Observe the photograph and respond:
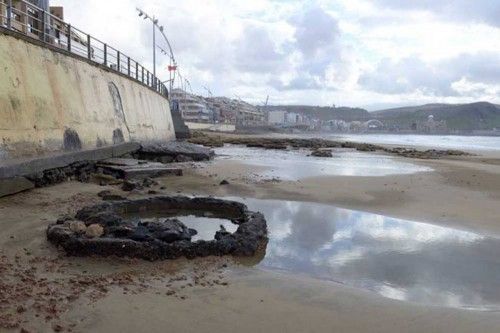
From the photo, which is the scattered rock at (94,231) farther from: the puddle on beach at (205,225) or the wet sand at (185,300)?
the puddle on beach at (205,225)

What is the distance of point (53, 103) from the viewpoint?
499 inches

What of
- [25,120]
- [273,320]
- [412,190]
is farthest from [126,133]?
[273,320]

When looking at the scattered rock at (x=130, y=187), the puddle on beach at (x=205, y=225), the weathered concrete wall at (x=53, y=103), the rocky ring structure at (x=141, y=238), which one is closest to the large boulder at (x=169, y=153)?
the weathered concrete wall at (x=53, y=103)

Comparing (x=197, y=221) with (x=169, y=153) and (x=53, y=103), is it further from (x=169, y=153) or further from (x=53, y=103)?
(x=169, y=153)

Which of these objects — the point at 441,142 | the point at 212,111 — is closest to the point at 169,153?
the point at 441,142

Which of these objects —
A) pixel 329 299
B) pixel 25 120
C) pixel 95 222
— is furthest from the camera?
pixel 25 120

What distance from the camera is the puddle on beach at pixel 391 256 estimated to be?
5781 mm

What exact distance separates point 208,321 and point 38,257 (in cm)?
260

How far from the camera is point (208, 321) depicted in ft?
14.8

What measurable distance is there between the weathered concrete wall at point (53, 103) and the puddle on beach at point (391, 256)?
533 cm

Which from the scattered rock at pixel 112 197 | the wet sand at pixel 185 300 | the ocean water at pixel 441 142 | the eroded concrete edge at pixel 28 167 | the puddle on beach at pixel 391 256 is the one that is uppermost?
the eroded concrete edge at pixel 28 167

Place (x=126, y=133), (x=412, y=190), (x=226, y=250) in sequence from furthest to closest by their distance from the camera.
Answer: (x=126, y=133) → (x=412, y=190) → (x=226, y=250)

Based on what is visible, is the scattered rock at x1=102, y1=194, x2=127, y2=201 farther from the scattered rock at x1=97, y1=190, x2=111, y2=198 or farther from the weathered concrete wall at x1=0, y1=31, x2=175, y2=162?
the weathered concrete wall at x1=0, y1=31, x2=175, y2=162

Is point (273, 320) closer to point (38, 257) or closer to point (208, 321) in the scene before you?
point (208, 321)
